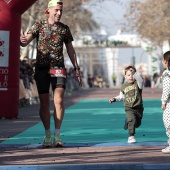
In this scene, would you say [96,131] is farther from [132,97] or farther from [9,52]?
[9,52]

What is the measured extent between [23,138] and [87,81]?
3332 inches

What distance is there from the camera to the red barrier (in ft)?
64.7

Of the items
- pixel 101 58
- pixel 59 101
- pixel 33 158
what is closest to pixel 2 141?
pixel 59 101

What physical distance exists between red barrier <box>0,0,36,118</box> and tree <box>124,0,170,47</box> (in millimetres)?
40605

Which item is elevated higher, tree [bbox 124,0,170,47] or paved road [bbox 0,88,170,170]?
tree [bbox 124,0,170,47]

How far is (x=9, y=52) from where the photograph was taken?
20.0 m

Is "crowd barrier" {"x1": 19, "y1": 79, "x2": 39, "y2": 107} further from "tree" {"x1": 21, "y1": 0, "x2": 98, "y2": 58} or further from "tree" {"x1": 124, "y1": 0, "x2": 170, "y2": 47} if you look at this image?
"tree" {"x1": 124, "y1": 0, "x2": 170, "y2": 47}

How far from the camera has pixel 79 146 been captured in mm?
13203

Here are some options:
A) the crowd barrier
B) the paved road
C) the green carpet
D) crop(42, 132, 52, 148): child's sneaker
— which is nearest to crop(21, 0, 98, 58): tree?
the crowd barrier

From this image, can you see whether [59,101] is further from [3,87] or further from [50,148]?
[3,87]

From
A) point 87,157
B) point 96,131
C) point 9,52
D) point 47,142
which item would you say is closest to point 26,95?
point 9,52

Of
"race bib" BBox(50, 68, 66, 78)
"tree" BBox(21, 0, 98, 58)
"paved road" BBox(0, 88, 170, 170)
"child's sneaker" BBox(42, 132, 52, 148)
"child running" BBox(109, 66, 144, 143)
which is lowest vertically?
"paved road" BBox(0, 88, 170, 170)

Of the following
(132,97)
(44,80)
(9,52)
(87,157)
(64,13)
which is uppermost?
(64,13)

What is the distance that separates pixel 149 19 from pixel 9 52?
1968 inches
